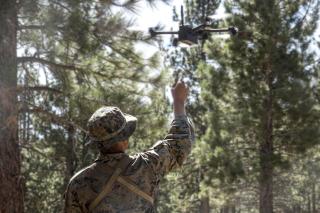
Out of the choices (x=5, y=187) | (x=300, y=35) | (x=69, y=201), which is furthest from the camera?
(x=300, y=35)

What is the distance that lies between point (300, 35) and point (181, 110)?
12215 millimetres

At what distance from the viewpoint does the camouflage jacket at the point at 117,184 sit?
7.59 feet

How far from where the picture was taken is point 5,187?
6.25m

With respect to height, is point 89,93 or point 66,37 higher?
point 66,37

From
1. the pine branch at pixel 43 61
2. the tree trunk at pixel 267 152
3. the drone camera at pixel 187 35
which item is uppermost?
the pine branch at pixel 43 61

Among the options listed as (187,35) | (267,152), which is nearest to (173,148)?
(187,35)

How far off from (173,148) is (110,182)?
384 millimetres

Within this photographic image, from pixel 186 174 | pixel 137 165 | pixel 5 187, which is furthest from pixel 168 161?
pixel 186 174

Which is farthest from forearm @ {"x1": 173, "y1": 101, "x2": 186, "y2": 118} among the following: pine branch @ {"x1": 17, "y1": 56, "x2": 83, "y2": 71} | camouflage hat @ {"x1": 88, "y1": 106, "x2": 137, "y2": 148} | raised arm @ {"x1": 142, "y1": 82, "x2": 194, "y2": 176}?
pine branch @ {"x1": 17, "y1": 56, "x2": 83, "y2": 71}

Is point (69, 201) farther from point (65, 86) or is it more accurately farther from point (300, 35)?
point (300, 35)

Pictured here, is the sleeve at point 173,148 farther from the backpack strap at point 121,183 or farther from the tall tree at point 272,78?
the tall tree at point 272,78

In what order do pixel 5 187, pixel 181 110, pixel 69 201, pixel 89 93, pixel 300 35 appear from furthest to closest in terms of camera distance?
pixel 300 35 → pixel 89 93 → pixel 5 187 → pixel 181 110 → pixel 69 201

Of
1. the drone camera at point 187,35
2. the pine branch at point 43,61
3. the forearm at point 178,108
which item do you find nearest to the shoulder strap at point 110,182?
the forearm at point 178,108

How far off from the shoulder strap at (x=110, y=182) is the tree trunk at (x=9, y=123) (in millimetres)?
4168
